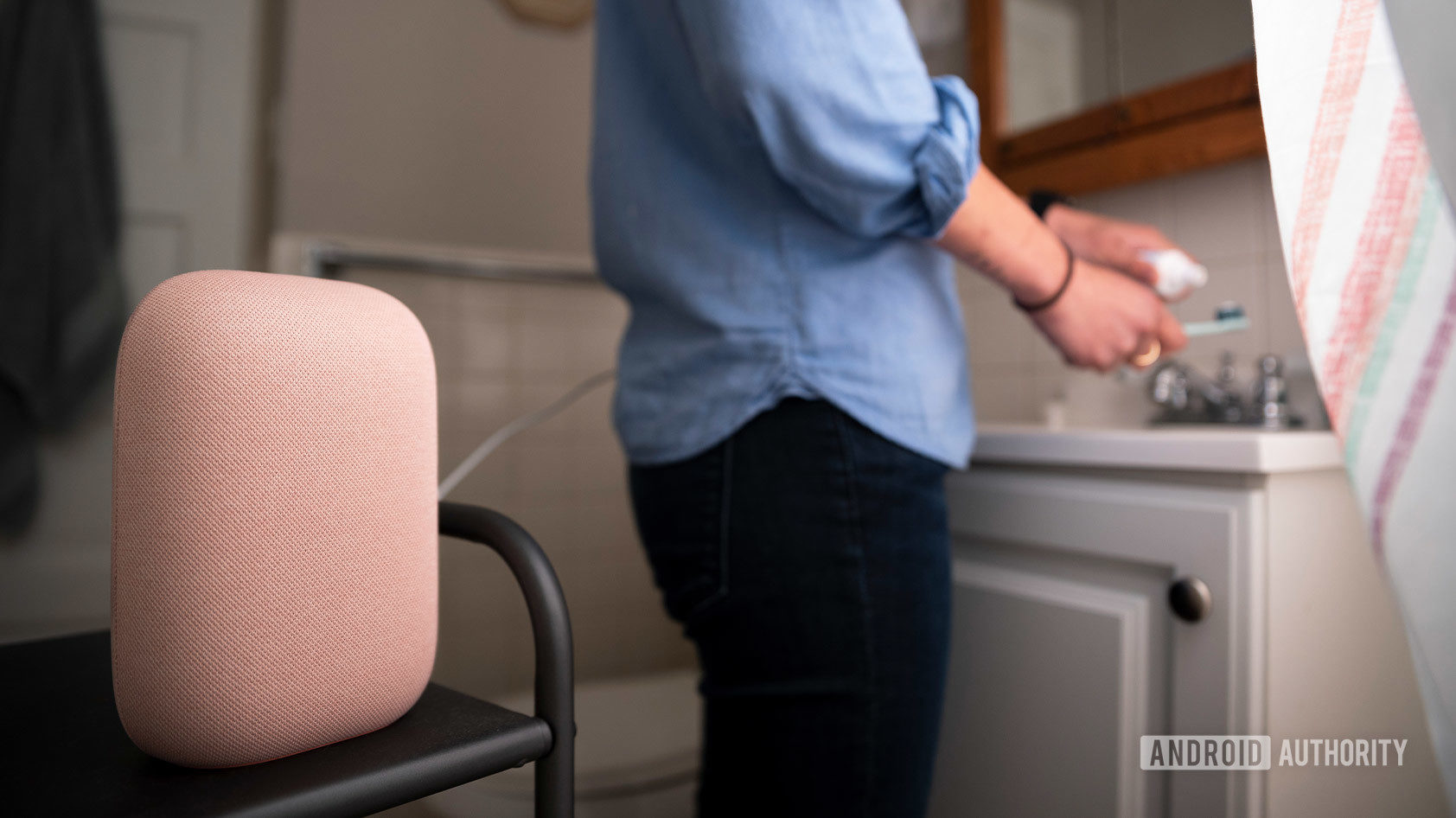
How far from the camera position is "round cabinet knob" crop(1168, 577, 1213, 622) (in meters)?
0.60

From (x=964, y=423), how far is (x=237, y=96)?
1.61 metres

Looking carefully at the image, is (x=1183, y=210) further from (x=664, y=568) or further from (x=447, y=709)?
(x=447, y=709)

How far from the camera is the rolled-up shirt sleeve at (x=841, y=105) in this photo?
443 millimetres

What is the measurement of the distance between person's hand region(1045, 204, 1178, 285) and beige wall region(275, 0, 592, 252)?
123 cm

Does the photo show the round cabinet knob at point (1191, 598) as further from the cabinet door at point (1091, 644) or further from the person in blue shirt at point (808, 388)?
the person in blue shirt at point (808, 388)

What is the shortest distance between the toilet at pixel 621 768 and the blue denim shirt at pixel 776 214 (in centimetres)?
63

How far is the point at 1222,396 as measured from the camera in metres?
0.95

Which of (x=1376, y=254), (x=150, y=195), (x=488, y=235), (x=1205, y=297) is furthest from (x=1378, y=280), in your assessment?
(x=150, y=195)

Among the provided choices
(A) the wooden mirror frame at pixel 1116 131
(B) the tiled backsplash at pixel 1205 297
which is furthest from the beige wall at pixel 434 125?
(B) the tiled backsplash at pixel 1205 297

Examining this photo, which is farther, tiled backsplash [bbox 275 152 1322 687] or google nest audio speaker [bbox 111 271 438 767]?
tiled backsplash [bbox 275 152 1322 687]

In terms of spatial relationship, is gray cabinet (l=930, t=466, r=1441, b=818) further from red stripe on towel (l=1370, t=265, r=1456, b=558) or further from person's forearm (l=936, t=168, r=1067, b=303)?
red stripe on towel (l=1370, t=265, r=1456, b=558)

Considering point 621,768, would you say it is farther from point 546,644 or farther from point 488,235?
point 488,235

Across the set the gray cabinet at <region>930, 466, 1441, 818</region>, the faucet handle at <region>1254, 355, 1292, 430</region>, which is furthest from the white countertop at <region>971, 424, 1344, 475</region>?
the faucet handle at <region>1254, 355, 1292, 430</region>

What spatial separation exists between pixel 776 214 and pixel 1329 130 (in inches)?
11.8
